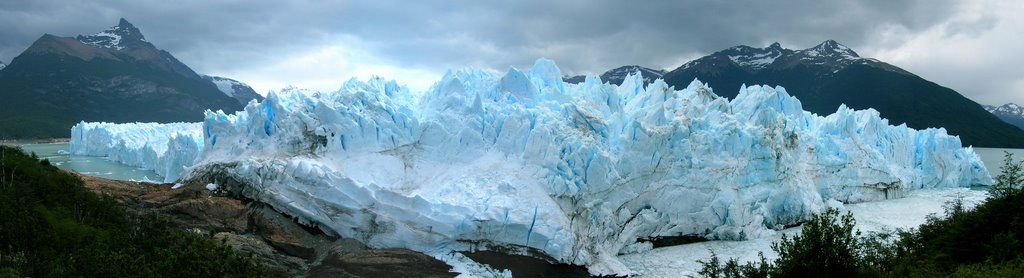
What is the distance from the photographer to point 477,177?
18797mm

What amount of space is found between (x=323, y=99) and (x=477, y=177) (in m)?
5.68

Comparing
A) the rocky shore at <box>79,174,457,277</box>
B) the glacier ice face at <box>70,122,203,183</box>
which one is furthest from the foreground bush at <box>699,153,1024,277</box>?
the glacier ice face at <box>70,122,203,183</box>

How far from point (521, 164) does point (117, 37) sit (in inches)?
7115

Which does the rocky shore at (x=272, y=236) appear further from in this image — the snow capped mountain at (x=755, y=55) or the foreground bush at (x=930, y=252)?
the snow capped mountain at (x=755, y=55)

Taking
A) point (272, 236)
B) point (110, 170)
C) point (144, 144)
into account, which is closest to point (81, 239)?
point (272, 236)

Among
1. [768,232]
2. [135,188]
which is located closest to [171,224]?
[135,188]

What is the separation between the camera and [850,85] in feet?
330

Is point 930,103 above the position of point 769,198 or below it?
above

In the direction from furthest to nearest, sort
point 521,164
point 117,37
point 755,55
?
point 117,37 → point 755,55 → point 521,164

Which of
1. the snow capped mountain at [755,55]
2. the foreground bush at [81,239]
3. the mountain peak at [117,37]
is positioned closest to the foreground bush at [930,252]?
the foreground bush at [81,239]

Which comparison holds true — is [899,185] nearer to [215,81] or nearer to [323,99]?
[323,99]

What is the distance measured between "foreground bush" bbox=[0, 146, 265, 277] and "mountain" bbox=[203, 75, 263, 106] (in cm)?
15486

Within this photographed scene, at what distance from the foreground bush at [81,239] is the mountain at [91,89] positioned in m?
92.9

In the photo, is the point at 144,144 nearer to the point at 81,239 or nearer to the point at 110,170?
the point at 110,170
